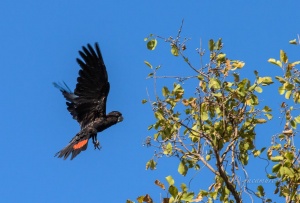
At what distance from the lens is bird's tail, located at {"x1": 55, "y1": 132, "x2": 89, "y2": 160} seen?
34.4ft

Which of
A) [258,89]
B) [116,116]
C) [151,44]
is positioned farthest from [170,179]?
[116,116]

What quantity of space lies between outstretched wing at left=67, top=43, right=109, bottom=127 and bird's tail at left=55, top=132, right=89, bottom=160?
14.9 inches

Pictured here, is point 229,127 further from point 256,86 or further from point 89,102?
point 89,102

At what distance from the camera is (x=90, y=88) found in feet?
35.9

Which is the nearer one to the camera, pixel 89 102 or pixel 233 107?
pixel 233 107

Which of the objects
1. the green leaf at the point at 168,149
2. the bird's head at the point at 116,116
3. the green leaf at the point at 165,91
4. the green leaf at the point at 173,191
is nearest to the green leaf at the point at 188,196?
the green leaf at the point at 173,191

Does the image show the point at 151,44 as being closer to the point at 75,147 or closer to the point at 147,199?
the point at 147,199

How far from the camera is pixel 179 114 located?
6.15 m

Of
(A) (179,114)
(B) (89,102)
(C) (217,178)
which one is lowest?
(C) (217,178)

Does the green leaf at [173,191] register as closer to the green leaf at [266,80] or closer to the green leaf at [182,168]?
the green leaf at [182,168]

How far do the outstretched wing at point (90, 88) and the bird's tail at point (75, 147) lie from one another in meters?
0.38

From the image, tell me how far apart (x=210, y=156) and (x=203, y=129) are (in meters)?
0.32

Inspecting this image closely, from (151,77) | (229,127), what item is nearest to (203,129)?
(229,127)

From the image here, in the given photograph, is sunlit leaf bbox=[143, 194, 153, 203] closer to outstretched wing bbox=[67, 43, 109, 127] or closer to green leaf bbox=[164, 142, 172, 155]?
green leaf bbox=[164, 142, 172, 155]
